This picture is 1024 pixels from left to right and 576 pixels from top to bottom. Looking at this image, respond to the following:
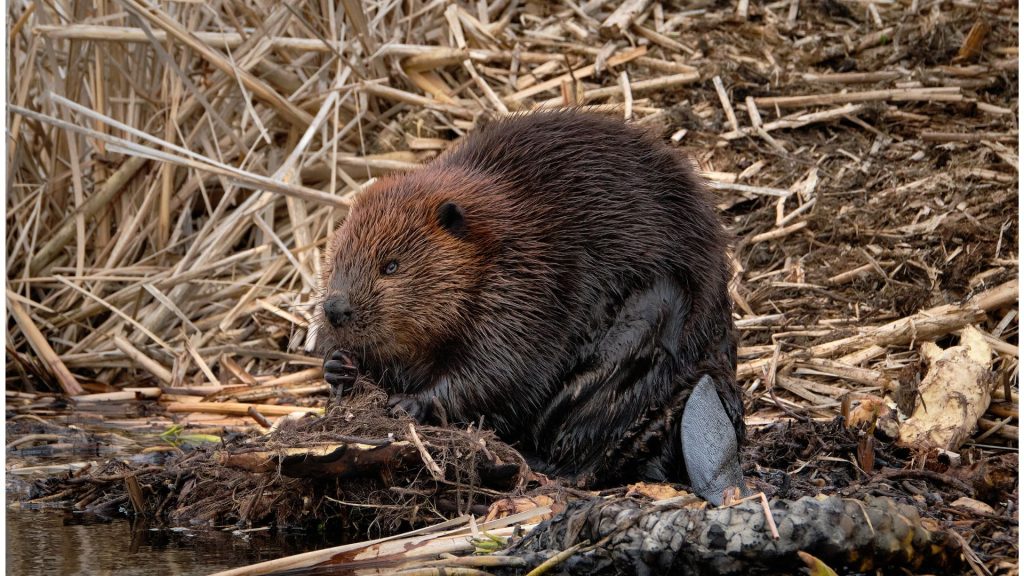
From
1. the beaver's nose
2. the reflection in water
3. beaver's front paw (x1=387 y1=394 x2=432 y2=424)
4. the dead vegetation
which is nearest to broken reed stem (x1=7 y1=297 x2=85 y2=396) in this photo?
the dead vegetation

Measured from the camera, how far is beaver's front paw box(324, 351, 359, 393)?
436 centimetres

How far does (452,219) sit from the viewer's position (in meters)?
4.31

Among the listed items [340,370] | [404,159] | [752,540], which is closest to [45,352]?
[404,159]

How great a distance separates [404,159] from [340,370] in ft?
10.1

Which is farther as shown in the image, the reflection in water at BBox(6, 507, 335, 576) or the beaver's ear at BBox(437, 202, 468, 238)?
the beaver's ear at BBox(437, 202, 468, 238)

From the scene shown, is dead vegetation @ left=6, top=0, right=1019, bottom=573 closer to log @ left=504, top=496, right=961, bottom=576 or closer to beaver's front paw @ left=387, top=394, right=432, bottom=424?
beaver's front paw @ left=387, top=394, right=432, bottom=424

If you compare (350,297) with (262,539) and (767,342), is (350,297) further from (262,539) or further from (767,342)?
(767,342)

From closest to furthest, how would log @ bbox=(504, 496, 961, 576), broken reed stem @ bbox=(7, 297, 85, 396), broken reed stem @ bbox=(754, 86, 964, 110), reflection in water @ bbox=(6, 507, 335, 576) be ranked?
log @ bbox=(504, 496, 961, 576), reflection in water @ bbox=(6, 507, 335, 576), broken reed stem @ bbox=(7, 297, 85, 396), broken reed stem @ bbox=(754, 86, 964, 110)

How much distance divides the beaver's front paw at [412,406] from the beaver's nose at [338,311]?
306 millimetres

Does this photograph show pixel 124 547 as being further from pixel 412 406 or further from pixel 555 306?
pixel 555 306

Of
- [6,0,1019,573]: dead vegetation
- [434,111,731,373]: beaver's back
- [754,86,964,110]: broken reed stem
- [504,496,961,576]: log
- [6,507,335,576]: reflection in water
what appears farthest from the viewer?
[754,86,964,110]: broken reed stem

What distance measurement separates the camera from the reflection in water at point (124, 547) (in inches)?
133

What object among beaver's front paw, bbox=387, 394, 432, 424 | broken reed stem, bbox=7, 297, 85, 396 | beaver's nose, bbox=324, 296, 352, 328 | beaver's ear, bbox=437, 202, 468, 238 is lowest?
broken reed stem, bbox=7, 297, 85, 396

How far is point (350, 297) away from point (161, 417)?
1909 mm
